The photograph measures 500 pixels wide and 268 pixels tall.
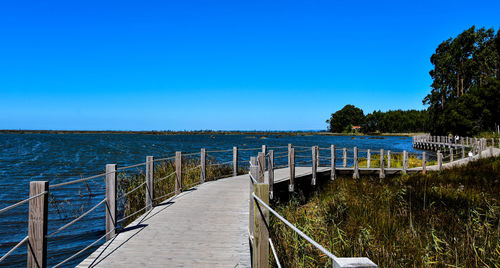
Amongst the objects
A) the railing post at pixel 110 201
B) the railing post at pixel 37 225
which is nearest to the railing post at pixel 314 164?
the railing post at pixel 110 201

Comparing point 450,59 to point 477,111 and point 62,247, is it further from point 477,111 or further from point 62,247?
point 62,247

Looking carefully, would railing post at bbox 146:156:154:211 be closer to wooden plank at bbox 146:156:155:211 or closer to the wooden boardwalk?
wooden plank at bbox 146:156:155:211

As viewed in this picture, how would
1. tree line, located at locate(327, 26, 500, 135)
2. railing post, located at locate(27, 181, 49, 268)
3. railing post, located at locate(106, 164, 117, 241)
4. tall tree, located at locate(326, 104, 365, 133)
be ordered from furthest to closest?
tall tree, located at locate(326, 104, 365, 133), tree line, located at locate(327, 26, 500, 135), railing post, located at locate(106, 164, 117, 241), railing post, located at locate(27, 181, 49, 268)

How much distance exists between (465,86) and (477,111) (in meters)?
14.3

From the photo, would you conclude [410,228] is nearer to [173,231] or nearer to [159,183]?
[173,231]

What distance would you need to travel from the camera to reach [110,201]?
248 inches

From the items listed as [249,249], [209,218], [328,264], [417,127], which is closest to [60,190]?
[209,218]

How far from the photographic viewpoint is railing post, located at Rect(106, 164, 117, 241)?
622cm

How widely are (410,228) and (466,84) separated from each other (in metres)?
59.2

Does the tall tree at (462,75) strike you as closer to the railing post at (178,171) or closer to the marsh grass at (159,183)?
the marsh grass at (159,183)

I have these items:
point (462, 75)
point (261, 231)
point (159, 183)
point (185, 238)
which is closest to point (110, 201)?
point (185, 238)

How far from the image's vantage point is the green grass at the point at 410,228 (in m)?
5.14

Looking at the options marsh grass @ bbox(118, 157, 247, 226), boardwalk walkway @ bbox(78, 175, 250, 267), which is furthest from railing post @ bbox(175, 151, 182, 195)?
boardwalk walkway @ bbox(78, 175, 250, 267)

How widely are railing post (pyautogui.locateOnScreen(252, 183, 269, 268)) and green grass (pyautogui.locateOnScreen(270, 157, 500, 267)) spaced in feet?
3.72
